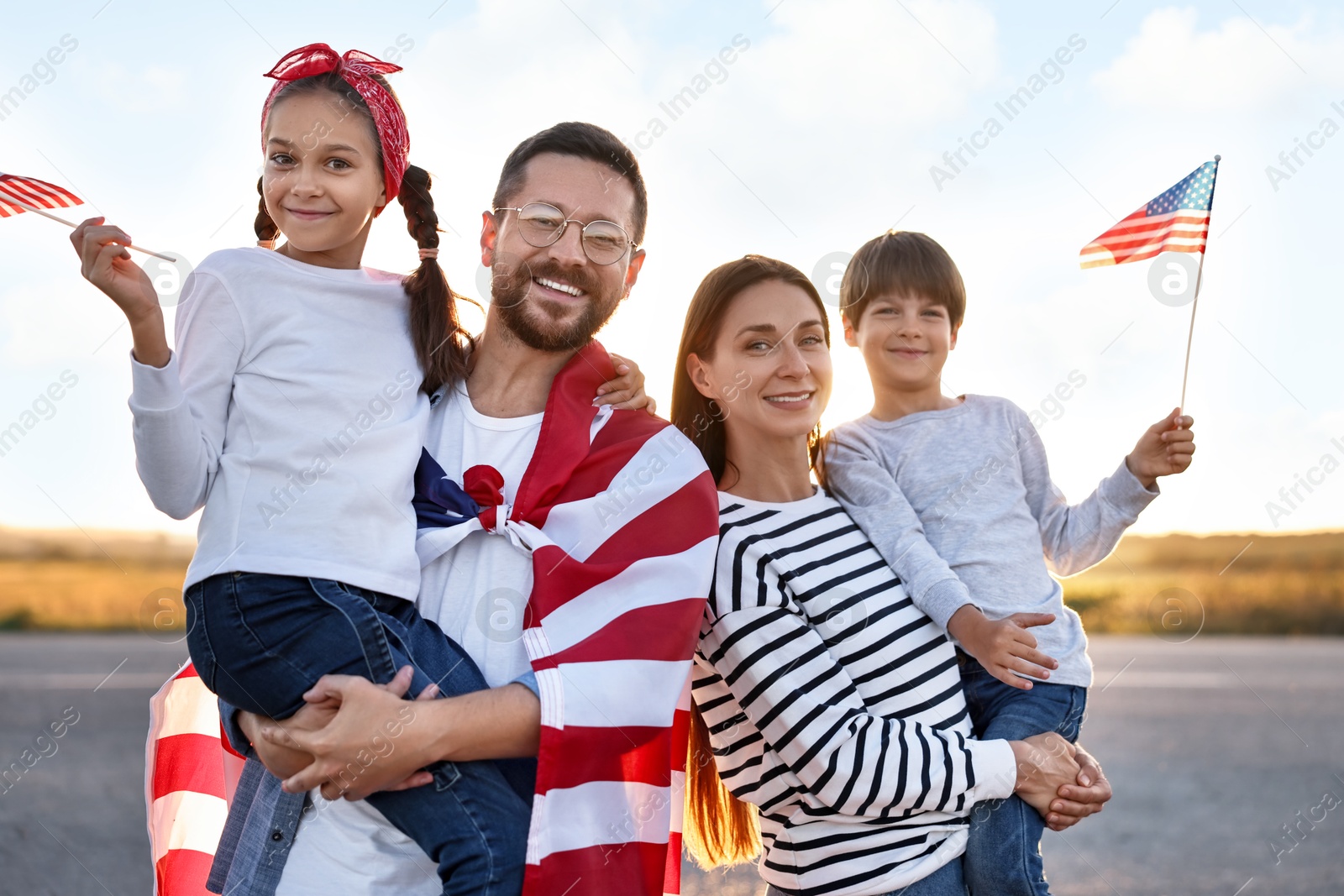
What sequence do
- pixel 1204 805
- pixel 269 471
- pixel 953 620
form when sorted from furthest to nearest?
pixel 1204 805, pixel 953 620, pixel 269 471

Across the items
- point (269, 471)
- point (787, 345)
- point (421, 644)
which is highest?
point (787, 345)

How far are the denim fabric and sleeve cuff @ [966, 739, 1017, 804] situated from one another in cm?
14

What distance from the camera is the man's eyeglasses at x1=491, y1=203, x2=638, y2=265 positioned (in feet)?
7.04

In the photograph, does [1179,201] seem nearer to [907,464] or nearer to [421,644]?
[907,464]

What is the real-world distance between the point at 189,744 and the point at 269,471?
94 centimetres

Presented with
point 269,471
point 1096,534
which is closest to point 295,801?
point 269,471

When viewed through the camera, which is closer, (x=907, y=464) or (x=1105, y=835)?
(x=907, y=464)

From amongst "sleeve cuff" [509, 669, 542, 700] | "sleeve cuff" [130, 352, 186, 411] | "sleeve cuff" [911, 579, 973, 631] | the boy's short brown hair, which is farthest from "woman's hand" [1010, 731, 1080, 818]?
"sleeve cuff" [130, 352, 186, 411]

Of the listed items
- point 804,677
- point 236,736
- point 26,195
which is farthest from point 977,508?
point 26,195

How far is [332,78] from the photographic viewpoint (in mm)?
2070

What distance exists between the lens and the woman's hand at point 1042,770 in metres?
2.10

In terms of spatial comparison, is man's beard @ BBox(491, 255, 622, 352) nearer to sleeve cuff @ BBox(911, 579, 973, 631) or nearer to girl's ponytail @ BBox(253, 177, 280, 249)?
girl's ponytail @ BBox(253, 177, 280, 249)

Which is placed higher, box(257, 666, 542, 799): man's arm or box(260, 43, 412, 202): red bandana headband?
box(260, 43, 412, 202): red bandana headband

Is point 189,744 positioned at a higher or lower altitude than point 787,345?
lower
